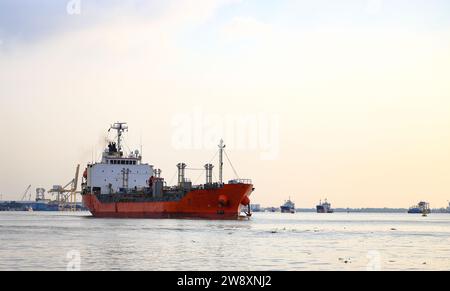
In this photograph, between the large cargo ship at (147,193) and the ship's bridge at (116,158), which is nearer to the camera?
the large cargo ship at (147,193)

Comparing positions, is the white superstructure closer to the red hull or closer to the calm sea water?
the red hull

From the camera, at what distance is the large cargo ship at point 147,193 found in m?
88.6

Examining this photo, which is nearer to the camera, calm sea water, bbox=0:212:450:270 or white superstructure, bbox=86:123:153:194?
calm sea water, bbox=0:212:450:270

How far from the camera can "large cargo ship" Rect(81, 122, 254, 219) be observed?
88625mm

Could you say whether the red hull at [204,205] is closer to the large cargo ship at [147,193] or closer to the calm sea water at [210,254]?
the large cargo ship at [147,193]

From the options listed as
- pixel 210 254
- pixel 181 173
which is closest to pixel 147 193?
pixel 181 173

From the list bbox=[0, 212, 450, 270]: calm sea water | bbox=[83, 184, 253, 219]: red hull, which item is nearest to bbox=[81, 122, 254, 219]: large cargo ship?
bbox=[83, 184, 253, 219]: red hull

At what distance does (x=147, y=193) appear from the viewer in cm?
10031

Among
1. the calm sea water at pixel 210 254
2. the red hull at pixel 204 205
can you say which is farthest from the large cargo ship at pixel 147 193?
the calm sea water at pixel 210 254

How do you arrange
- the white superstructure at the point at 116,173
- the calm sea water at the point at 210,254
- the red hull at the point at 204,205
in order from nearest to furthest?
1. the calm sea water at the point at 210,254
2. the red hull at the point at 204,205
3. the white superstructure at the point at 116,173

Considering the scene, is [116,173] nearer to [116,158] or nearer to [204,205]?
[116,158]

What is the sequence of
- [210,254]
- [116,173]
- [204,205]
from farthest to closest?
[116,173] < [204,205] < [210,254]

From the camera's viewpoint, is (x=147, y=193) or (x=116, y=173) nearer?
(x=147, y=193)

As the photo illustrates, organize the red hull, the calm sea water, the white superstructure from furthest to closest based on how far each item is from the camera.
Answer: the white superstructure, the red hull, the calm sea water
